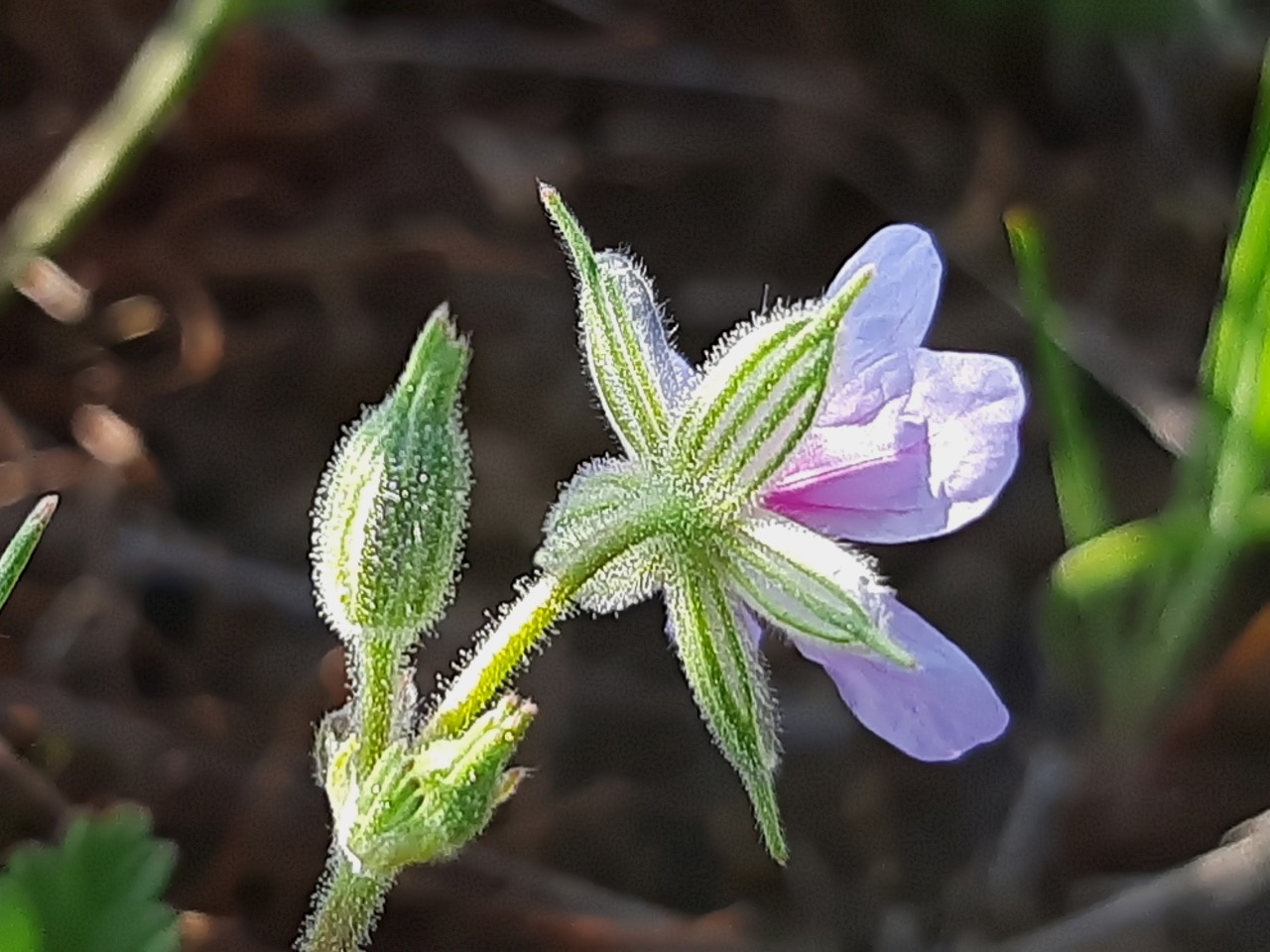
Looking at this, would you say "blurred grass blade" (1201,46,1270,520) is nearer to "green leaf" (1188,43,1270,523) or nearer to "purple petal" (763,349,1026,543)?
"green leaf" (1188,43,1270,523)

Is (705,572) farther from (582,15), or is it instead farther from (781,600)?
(582,15)

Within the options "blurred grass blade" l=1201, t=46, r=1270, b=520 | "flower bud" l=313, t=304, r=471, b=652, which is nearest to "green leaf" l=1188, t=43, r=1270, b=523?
"blurred grass blade" l=1201, t=46, r=1270, b=520

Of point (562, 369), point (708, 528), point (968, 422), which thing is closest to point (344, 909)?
point (708, 528)

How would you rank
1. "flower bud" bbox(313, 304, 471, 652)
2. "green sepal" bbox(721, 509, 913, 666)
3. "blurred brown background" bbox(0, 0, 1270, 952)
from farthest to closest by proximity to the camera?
"blurred brown background" bbox(0, 0, 1270, 952)
"flower bud" bbox(313, 304, 471, 652)
"green sepal" bbox(721, 509, 913, 666)

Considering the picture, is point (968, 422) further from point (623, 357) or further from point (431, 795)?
point (431, 795)

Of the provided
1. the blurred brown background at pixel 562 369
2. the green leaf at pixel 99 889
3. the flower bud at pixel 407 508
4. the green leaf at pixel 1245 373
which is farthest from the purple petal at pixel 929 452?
the blurred brown background at pixel 562 369

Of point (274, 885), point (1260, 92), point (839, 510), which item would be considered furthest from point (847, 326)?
point (1260, 92)
